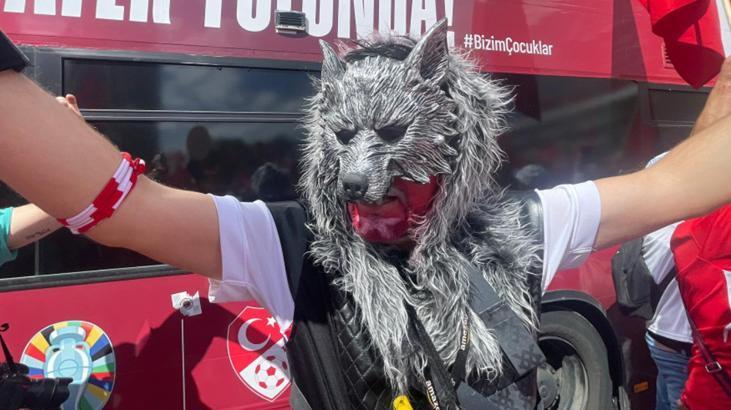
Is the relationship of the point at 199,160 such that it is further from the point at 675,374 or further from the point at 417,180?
the point at 675,374

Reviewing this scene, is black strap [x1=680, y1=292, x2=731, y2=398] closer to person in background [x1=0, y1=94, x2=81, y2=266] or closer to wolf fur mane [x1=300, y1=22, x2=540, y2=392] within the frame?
wolf fur mane [x1=300, y1=22, x2=540, y2=392]

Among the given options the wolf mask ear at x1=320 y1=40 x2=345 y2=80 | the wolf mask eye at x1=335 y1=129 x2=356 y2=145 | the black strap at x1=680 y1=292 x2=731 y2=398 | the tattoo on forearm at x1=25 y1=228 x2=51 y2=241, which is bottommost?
A: the black strap at x1=680 y1=292 x2=731 y2=398

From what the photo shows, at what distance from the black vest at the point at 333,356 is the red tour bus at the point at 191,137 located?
1.46m

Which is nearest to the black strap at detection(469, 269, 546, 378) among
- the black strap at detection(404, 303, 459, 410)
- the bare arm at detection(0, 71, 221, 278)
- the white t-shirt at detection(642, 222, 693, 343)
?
the black strap at detection(404, 303, 459, 410)

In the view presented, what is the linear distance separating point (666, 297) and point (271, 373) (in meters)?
1.78

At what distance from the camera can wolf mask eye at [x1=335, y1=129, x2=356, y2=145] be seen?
44.7 inches

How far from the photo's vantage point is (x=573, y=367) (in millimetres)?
3463

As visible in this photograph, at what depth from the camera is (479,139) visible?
117cm

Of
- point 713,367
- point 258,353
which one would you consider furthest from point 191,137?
point 713,367

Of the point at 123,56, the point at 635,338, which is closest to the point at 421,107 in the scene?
the point at 123,56

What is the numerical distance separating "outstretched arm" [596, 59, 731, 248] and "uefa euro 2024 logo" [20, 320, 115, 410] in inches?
80.0

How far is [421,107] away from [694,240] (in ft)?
4.90

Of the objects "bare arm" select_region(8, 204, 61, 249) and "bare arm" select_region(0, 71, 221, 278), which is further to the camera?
"bare arm" select_region(8, 204, 61, 249)

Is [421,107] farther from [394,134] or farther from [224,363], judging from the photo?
[224,363]
